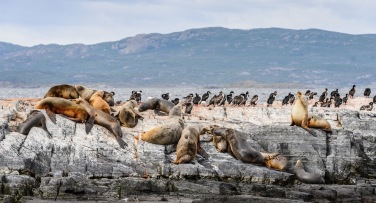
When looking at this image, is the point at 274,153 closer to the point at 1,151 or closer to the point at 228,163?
the point at 228,163

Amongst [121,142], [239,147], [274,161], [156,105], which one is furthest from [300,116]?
[121,142]

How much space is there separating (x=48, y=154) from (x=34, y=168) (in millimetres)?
841

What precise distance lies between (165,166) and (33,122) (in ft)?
12.9

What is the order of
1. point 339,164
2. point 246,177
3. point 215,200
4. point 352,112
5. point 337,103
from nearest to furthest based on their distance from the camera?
1. point 215,200
2. point 246,177
3. point 339,164
4. point 352,112
5. point 337,103

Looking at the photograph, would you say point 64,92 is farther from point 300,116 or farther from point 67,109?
point 300,116

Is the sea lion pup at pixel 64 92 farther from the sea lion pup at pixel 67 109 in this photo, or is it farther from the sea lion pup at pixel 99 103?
the sea lion pup at pixel 67 109

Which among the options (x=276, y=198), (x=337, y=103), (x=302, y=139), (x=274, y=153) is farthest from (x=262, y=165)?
(x=337, y=103)

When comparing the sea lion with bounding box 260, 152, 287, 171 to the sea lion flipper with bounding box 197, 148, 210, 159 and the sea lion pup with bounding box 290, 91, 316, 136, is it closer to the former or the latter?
the sea lion flipper with bounding box 197, 148, 210, 159

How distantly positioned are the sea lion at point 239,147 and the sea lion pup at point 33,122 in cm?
515

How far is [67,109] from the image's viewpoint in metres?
26.5

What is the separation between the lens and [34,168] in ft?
76.2

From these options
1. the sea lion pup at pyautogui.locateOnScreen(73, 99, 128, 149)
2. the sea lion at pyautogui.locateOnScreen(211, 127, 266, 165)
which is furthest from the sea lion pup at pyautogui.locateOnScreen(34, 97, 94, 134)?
the sea lion at pyautogui.locateOnScreen(211, 127, 266, 165)

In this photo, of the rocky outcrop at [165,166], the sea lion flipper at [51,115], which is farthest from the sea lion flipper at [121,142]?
the sea lion flipper at [51,115]

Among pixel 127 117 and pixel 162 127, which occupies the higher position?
pixel 127 117
